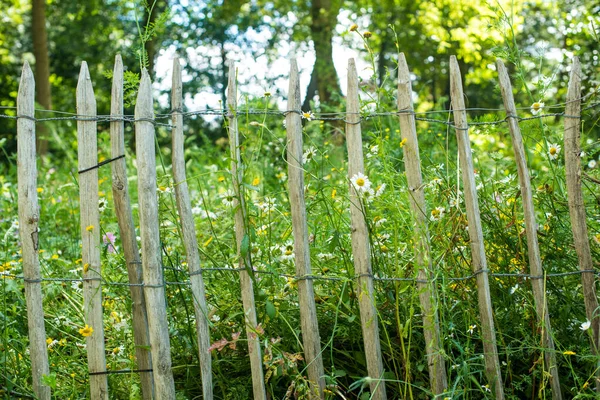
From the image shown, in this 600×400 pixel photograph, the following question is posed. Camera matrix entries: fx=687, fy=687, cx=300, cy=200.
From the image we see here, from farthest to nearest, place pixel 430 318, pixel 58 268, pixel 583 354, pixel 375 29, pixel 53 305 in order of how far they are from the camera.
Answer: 1. pixel 375 29
2. pixel 58 268
3. pixel 53 305
4. pixel 583 354
5. pixel 430 318

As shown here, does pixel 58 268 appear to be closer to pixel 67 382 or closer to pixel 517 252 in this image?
pixel 67 382

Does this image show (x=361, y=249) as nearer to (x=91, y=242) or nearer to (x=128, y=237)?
(x=128, y=237)

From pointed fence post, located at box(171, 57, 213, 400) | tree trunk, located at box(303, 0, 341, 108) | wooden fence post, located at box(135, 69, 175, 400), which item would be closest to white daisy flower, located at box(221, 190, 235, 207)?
pointed fence post, located at box(171, 57, 213, 400)

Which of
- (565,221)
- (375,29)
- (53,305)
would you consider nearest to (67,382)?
(53,305)

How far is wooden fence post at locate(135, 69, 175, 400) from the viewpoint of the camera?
102 inches

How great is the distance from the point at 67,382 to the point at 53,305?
1.91 feet

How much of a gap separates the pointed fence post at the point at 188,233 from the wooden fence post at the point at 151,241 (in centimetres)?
9

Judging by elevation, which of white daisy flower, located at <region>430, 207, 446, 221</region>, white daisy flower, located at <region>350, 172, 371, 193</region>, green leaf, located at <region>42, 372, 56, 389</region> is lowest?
green leaf, located at <region>42, 372, 56, 389</region>

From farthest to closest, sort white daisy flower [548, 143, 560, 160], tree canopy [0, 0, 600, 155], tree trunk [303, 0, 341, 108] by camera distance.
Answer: tree canopy [0, 0, 600, 155]
tree trunk [303, 0, 341, 108]
white daisy flower [548, 143, 560, 160]

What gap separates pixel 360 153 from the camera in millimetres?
2635

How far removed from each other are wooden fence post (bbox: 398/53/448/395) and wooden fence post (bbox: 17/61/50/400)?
1420 millimetres

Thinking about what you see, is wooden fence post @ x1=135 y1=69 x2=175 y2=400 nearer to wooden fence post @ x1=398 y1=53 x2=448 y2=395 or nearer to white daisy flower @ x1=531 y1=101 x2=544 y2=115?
wooden fence post @ x1=398 y1=53 x2=448 y2=395

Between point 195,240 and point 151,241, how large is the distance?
0.17m

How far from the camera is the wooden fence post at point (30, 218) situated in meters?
2.63
